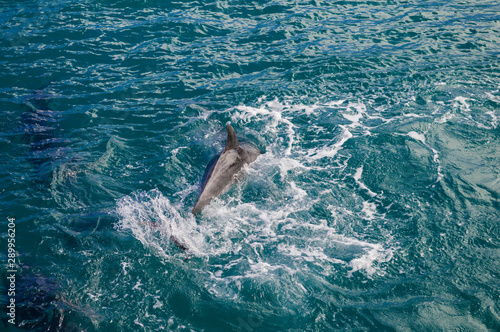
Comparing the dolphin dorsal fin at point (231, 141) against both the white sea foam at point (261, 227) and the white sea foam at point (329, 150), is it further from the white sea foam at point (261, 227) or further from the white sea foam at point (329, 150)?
the white sea foam at point (329, 150)

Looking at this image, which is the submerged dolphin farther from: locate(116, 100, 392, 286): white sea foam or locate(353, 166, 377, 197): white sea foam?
locate(353, 166, 377, 197): white sea foam

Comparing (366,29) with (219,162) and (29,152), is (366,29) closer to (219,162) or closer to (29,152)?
(219,162)

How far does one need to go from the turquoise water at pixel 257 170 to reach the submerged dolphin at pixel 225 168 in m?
0.43

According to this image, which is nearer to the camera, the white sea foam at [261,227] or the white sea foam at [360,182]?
the white sea foam at [261,227]

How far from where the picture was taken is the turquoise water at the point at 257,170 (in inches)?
388

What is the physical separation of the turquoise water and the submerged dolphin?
430mm

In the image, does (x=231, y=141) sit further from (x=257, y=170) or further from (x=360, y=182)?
(x=360, y=182)

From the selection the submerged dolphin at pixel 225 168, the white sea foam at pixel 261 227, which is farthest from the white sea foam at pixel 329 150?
the submerged dolphin at pixel 225 168

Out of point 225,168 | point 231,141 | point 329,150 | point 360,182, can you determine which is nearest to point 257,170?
point 225,168

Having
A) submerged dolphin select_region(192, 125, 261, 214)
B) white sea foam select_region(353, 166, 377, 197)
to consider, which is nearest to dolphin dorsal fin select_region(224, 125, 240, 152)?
submerged dolphin select_region(192, 125, 261, 214)

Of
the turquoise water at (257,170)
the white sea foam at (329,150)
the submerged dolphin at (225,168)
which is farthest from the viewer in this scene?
the white sea foam at (329,150)

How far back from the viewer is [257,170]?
14.5 meters

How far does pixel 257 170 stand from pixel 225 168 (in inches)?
51.4

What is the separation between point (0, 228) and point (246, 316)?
7955 mm
